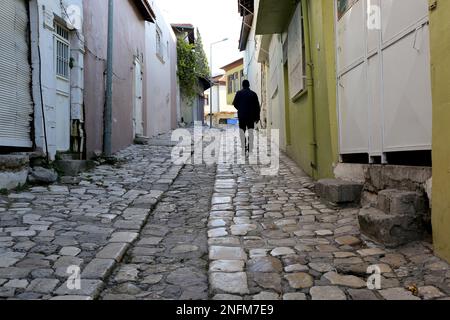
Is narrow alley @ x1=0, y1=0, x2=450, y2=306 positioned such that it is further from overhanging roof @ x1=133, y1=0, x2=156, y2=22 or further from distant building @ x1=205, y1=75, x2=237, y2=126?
distant building @ x1=205, y1=75, x2=237, y2=126

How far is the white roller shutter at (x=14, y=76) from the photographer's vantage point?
5688 mm

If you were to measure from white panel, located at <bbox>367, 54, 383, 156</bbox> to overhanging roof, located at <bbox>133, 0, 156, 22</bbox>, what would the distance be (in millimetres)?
9782

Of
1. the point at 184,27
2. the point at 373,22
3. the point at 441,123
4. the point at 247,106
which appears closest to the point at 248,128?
the point at 247,106

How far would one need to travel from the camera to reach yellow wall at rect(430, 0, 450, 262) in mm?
2779

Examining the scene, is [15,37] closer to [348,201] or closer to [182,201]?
Answer: [182,201]

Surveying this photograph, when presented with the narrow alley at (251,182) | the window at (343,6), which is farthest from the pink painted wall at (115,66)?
the window at (343,6)

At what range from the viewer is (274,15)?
29.5ft

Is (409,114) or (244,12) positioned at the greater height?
(244,12)

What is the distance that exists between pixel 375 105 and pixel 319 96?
6.09 feet

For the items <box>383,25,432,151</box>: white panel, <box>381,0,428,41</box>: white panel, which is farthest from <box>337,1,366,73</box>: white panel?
<box>383,25,432,151</box>: white panel

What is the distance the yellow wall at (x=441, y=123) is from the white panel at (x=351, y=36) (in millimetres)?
1650

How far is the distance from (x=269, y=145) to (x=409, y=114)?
9.03 metres

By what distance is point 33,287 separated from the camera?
2719 mm
